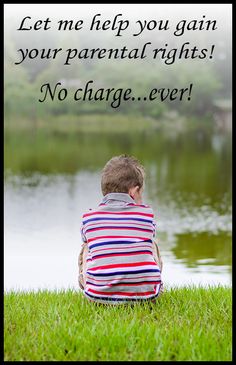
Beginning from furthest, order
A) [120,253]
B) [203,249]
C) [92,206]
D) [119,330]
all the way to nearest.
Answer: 1. [92,206]
2. [203,249]
3. [120,253]
4. [119,330]

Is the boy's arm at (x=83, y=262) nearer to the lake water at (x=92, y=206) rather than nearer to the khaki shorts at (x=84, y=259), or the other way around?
the khaki shorts at (x=84, y=259)

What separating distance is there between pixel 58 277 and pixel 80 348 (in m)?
7.14

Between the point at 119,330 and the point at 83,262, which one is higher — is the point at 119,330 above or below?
below

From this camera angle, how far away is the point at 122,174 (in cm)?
396

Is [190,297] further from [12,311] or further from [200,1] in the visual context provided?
[200,1]

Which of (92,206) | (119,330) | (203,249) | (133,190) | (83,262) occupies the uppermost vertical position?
(92,206)

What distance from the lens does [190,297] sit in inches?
167

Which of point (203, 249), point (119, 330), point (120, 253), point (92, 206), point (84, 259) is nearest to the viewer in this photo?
point (119, 330)

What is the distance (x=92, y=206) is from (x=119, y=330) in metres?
15.6

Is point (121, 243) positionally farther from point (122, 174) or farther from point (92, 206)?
point (92, 206)

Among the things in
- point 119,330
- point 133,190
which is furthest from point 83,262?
point 119,330

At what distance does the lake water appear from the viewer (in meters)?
11.1

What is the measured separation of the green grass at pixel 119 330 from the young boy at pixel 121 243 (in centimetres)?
10

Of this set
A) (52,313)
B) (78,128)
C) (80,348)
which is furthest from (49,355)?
(78,128)
